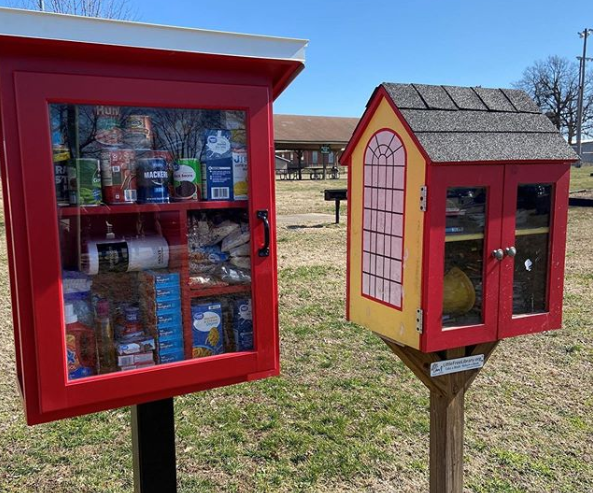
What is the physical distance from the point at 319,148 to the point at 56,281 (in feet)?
89.3

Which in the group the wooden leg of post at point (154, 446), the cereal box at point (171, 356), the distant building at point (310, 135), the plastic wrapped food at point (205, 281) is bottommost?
the wooden leg of post at point (154, 446)

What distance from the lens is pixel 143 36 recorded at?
4.66 feet

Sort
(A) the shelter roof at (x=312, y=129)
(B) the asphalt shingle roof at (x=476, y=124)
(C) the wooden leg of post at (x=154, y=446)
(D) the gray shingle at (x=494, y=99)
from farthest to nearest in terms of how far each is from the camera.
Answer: (A) the shelter roof at (x=312, y=129) → (D) the gray shingle at (x=494, y=99) → (C) the wooden leg of post at (x=154, y=446) → (B) the asphalt shingle roof at (x=476, y=124)

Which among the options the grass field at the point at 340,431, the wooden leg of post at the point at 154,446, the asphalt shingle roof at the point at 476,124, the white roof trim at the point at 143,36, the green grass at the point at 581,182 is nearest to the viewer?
the white roof trim at the point at 143,36

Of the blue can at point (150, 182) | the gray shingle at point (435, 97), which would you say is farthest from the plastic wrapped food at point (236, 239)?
the gray shingle at point (435, 97)

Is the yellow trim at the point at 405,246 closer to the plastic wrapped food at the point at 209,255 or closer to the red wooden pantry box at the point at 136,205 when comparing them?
the red wooden pantry box at the point at 136,205

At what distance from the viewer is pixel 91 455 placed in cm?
283

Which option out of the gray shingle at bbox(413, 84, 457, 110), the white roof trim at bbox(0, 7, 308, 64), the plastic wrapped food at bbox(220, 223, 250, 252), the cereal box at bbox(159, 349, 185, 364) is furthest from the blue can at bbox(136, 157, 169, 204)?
the gray shingle at bbox(413, 84, 457, 110)

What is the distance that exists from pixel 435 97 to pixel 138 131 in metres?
0.97

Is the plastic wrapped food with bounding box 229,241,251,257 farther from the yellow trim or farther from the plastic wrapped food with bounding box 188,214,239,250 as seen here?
the yellow trim

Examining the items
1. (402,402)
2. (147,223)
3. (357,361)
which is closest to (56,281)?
(147,223)

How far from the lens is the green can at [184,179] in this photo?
1.68 m

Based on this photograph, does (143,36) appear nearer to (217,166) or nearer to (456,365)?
(217,166)

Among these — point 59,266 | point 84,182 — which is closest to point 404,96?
point 84,182
